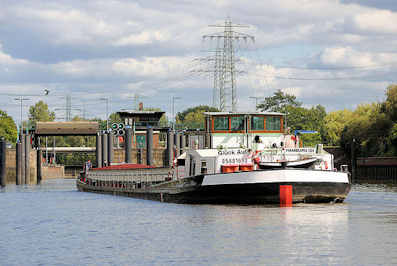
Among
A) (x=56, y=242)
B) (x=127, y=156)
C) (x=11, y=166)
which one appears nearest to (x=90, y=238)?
(x=56, y=242)

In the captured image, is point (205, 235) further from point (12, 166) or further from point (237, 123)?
A: point (12, 166)

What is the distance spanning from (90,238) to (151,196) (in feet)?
85.2

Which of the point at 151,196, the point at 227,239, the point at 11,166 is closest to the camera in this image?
the point at 227,239

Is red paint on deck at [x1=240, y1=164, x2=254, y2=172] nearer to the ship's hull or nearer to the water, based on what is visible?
the ship's hull

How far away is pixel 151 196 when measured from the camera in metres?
60.9

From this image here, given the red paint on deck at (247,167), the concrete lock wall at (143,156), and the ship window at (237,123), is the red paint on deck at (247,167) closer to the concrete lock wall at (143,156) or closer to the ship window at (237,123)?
the ship window at (237,123)

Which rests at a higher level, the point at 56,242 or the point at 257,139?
the point at 257,139

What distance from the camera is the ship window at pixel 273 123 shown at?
53.7 m

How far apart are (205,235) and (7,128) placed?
150 meters

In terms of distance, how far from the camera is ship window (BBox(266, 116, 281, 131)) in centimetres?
5366

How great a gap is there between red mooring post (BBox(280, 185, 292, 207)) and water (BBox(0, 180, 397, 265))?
2.41 feet

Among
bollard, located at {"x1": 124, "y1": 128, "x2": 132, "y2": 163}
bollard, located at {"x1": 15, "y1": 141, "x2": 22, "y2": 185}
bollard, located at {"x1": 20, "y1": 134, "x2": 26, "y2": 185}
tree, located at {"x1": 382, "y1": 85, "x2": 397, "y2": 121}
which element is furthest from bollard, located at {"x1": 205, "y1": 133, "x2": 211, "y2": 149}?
tree, located at {"x1": 382, "y1": 85, "x2": 397, "y2": 121}

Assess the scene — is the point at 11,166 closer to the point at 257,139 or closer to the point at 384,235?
the point at 257,139

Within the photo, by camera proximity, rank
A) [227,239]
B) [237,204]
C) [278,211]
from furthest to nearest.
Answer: [237,204], [278,211], [227,239]
